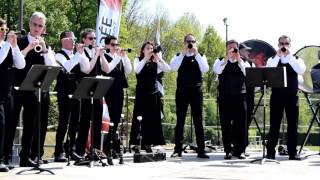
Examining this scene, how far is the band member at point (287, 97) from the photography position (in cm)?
1105

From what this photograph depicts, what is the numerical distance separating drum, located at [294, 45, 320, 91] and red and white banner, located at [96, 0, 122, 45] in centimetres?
384

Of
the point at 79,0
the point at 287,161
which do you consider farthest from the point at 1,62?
the point at 79,0

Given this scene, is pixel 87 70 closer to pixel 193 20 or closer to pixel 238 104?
pixel 238 104

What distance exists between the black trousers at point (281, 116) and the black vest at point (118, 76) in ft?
9.24

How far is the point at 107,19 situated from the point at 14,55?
3913mm

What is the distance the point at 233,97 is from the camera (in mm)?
11523

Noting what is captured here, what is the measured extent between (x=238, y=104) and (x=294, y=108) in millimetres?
1035

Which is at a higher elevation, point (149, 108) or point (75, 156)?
point (149, 108)

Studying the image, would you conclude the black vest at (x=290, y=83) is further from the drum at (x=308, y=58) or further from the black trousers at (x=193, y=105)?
the black trousers at (x=193, y=105)

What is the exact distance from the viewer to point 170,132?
93.3ft

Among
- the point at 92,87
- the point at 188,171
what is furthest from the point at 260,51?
the point at 92,87

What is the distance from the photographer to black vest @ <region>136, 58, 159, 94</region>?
11.4 m

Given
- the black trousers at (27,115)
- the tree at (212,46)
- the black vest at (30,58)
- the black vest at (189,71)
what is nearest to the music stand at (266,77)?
the black vest at (189,71)

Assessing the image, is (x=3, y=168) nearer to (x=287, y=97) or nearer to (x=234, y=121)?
(x=234, y=121)
